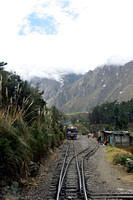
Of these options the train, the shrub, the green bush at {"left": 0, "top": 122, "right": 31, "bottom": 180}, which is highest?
the green bush at {"left": 0, "top": 122, "right": 31, "bottom": 180}

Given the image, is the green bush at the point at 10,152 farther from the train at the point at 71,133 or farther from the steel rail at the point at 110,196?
the train at the point at 71,133

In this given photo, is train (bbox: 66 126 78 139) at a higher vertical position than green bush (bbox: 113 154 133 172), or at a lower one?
lower

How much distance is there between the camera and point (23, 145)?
6.57m

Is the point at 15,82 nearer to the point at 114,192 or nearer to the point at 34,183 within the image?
the point at 34,183

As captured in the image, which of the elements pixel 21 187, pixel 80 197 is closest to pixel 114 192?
pixel 80 197

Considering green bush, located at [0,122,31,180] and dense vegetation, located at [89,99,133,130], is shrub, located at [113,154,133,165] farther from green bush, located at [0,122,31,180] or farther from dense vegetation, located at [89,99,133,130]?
dense vegetation, located at [89,99,133,130]

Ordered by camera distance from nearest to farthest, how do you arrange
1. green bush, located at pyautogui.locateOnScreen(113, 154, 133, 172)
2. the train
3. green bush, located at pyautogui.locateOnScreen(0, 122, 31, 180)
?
green bush, located at pyautogui.locateOnScreen(0, 122, 31, 180) → green bush, located at pyautogui.locateOnScreen(113, 154, 133, 172) → the train

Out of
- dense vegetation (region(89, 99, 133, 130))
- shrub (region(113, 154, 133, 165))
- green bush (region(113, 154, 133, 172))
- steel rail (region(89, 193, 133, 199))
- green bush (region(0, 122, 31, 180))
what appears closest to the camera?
green bush (region(0, 122, 31, 180))

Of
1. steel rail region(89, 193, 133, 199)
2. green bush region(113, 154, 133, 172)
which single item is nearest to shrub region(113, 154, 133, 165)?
green bush region(113, 154, 133, 172)

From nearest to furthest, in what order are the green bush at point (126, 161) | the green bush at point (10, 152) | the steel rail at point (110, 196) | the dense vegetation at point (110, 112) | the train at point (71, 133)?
the green bush at point (10, 152)
the steel rail at point (110, 196)
the green bush at point (126, 161)
the train at point (71, 133)
the dense vegetation at point (110, 112)

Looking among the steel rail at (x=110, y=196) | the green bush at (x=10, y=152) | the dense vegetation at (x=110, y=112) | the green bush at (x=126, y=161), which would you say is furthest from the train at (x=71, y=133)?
the dense vegetation at (x=110, y=112)

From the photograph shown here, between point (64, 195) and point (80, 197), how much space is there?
0.48 m

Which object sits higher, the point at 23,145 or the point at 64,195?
the point at 23,145

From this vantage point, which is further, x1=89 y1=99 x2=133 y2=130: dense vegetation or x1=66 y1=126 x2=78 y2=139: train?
x1=89 y1=99 x2=133 y2=130: dense vegetation
